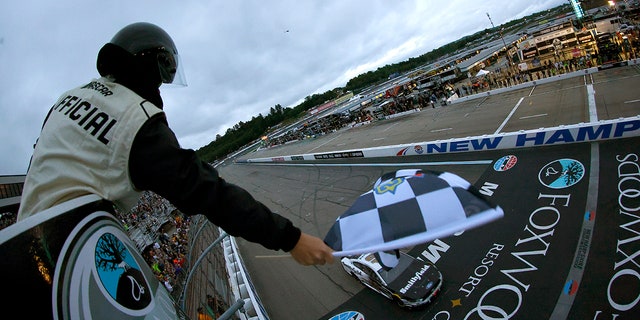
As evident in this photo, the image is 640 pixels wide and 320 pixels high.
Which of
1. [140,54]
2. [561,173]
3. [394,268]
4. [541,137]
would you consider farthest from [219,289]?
[541,137]

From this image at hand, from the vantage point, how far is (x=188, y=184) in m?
1.33

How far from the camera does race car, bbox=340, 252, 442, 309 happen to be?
764cm

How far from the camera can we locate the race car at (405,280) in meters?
7.64

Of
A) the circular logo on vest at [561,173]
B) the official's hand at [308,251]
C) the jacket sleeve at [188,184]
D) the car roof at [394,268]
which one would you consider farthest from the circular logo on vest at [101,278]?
the circular logo on vest at [561,173]

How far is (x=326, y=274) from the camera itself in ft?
34.5

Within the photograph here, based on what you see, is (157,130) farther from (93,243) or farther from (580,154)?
(580,154)

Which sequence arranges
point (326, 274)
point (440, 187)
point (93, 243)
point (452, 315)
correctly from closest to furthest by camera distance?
point (93, 243) < point (440, 187) < point (452, 315) < point (326, 274)

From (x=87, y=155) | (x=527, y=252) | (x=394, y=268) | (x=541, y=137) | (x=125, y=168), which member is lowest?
(x=527, y=252)

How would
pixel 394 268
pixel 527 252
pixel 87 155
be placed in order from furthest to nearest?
pixel 394 268 < pixel 527 252 < pixel 87 155

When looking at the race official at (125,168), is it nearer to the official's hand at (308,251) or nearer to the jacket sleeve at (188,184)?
the jacket sleeve at (188,184)

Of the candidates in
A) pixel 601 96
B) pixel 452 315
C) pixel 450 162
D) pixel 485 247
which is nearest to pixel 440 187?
pixel 452 315

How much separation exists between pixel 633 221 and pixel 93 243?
35.9 feet

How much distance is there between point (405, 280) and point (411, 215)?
6.82 m

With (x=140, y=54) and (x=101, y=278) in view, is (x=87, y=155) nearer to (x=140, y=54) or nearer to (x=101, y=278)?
(x=101, y=278)
